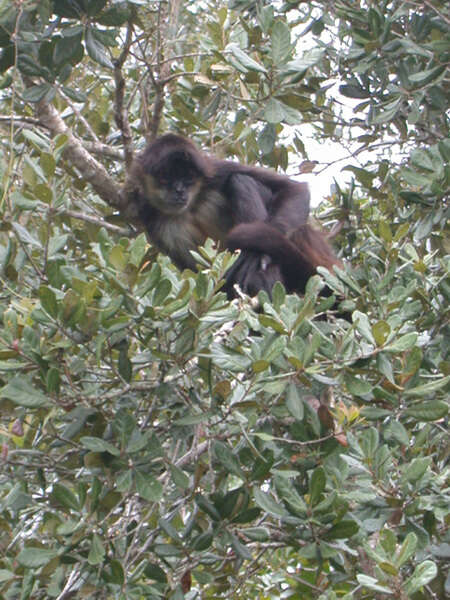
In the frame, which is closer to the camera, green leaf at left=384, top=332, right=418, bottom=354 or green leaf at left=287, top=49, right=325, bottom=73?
green leaf at left=384, top=332, right=418, bottom=354

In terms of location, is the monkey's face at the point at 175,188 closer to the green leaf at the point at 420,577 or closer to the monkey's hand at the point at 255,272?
the monkey's hand at the point at 255,272

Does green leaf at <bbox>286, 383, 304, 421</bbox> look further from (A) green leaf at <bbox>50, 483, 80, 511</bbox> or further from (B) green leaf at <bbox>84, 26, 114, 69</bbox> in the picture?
(B) green leaf at <bbox>84, 26, 114, 69</bbox>

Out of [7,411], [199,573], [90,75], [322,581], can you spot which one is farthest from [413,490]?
[90,75]

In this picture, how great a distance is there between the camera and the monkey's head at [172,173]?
471 cm

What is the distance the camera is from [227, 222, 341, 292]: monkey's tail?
4.48 metres

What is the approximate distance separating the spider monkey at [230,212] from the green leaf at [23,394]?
1.83m

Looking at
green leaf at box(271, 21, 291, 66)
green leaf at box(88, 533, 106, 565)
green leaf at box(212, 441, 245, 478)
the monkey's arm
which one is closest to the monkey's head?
the monkey's arm

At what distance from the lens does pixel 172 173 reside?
4.98m

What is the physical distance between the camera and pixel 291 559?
4.02 m

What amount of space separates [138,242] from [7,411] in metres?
0.64

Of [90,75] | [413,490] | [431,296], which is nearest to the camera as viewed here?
[413,490]

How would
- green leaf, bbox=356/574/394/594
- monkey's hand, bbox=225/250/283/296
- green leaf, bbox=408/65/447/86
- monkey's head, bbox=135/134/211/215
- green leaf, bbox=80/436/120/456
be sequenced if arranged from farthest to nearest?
monkey's head, bbox=135/134/211/215 → monkey's hand, bbox=225/250/283/296 → green leaf, bbox=408/65/447/86 → green leaf, bbox=80/436/120/456 → green leaf, bbox=356/574/394/594

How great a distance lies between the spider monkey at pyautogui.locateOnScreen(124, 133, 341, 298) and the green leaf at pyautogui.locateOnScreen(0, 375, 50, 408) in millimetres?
1827

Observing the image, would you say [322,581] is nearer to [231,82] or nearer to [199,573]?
[199,573]
